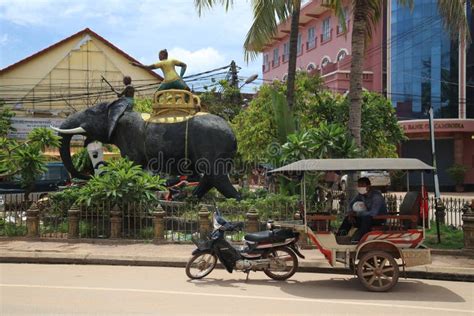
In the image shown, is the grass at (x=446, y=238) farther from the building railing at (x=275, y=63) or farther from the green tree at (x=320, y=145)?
the building railing at (x=275, y=63)

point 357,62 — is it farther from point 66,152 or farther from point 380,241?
Answer: point 66,152

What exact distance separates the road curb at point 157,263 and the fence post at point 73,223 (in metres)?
1.67

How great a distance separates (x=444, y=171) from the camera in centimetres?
3584

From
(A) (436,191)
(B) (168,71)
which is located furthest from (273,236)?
(A) (436,191)

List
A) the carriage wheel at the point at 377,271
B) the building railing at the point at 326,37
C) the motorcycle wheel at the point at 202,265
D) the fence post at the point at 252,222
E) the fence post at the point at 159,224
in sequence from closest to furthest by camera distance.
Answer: the carriage wheel at the point at 377,271 → the motorcycle wheel at the point at 202,265 → the fence post at the point at 252,222 → the fence post at the point at 159,224 → the building railing at the point at 326,37

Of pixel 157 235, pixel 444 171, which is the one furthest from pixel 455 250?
pixel 444 171

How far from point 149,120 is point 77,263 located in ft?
15.6

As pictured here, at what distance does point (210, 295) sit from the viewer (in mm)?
6965

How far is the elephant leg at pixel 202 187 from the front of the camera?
13.3 metres

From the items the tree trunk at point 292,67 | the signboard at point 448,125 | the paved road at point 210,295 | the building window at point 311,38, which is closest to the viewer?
the paved road at point 210,295

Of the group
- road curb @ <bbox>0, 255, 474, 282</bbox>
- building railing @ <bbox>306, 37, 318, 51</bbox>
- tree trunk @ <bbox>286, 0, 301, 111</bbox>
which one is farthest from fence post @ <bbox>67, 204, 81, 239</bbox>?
building railing @ <bbox>306, 37, 318, 51</bbox>

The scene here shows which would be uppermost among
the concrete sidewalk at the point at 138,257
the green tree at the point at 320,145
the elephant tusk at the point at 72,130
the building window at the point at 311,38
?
the building window at the point at 311,38

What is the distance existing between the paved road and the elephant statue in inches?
176

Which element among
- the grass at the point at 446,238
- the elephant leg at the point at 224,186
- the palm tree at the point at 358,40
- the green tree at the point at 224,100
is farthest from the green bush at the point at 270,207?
the green tree at the point at 224,100
